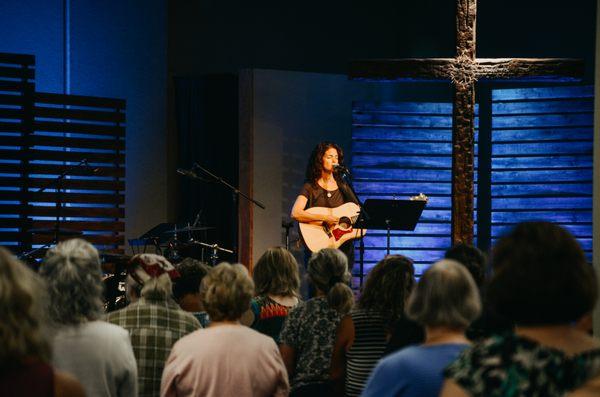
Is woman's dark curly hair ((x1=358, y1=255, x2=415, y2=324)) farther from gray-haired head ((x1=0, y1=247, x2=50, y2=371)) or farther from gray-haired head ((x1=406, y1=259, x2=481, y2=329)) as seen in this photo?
gray-haired head ((x1=0, y1=247, x2=50, y2=371))

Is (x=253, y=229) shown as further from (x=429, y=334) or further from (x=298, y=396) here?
(x=429, y=334)

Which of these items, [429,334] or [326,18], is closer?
[429,334]

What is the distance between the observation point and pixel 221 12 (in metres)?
12.1

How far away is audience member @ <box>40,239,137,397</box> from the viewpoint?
368 cm

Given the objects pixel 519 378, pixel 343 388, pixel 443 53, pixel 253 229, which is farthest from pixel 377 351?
pixel 443 53

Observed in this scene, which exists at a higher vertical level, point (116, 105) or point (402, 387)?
point (116, 105)

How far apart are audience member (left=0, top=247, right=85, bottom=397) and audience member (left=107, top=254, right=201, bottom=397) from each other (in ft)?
6.14

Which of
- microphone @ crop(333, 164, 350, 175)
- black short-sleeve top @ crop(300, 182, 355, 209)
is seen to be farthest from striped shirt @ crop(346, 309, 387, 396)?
black short-sleeve top @ crop(300, 182, 355, 209)

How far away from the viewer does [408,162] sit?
1084 centimetres

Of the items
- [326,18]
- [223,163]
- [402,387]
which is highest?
[326,18]

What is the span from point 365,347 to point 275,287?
1.03 meters

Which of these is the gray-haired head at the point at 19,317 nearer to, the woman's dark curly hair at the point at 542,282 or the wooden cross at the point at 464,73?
the woman's dark curly hair at the point at 542,282

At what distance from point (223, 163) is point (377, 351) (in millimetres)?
7213

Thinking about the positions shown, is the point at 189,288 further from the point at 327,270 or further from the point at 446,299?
the point at 446,299
